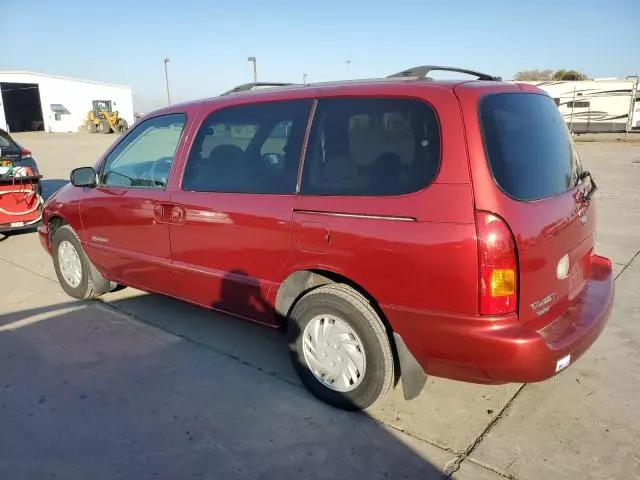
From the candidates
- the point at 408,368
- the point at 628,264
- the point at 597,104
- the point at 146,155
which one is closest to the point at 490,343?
the point at 408,368

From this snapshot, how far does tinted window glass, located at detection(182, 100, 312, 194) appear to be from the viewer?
3068 millimetres

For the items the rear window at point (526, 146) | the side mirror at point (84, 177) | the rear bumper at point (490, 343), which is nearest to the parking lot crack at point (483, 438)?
the rear bumper at point (490, 343)

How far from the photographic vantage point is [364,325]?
2.74m

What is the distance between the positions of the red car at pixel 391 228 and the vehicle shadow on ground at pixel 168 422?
0.30 metres

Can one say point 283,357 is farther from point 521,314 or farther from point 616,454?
point 616,454

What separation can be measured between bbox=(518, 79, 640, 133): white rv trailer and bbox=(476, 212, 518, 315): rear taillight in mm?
29509

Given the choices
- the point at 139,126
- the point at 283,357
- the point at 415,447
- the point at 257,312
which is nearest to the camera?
the point at 415,447

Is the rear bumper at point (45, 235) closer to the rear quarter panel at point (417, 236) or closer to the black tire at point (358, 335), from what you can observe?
the black tire at point (358, 335)

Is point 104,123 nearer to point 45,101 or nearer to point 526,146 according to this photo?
point 45,101

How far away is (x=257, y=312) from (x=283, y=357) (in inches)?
20.6

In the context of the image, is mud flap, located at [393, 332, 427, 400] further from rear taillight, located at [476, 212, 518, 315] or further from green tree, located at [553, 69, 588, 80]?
green tree, located at [553, 69, 588, 80]

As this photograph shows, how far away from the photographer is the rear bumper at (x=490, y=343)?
2379mm

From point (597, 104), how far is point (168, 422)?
105 ft

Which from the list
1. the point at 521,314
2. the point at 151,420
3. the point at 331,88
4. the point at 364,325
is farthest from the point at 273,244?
the point at 521,314
